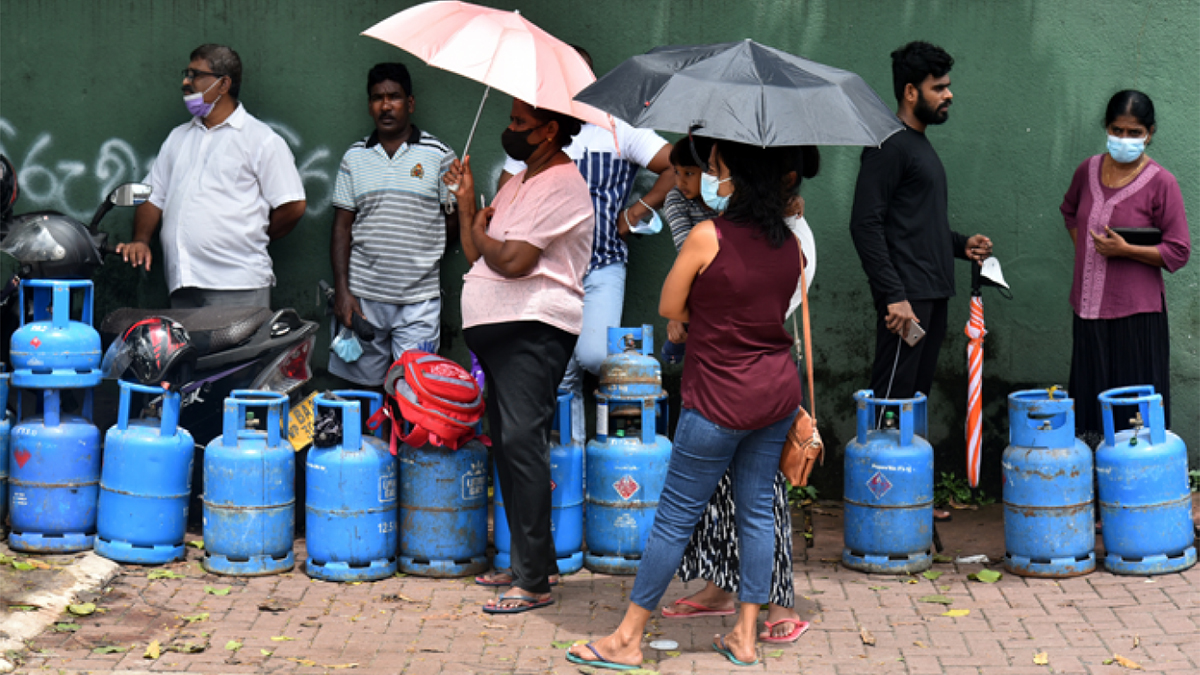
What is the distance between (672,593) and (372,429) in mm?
1575

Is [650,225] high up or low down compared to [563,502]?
up

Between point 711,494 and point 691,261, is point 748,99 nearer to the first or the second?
point 691,261

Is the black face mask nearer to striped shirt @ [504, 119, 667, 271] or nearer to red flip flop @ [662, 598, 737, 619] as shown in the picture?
striped shirt @ [504, 119, 667, 271]

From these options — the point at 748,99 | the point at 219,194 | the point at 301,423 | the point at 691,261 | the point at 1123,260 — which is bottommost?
the point at 301,423

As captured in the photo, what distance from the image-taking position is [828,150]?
24.5 ft

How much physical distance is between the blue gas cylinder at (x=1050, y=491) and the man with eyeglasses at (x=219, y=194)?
12.6ft

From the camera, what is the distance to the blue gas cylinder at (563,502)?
623cm

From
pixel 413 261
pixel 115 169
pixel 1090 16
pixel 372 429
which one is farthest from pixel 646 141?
pixel 115 169

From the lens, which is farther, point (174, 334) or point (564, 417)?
point (174, 334)

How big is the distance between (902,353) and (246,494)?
3.16 meters

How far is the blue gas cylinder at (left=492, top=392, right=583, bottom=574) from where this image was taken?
6.23 meters

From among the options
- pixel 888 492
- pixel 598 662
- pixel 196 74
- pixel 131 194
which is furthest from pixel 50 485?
pixel 888 492

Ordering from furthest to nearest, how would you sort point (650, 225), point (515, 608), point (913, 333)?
point (650, 225)
point (913, 333)
point (515, 608)

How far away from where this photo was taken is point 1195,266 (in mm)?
7457
